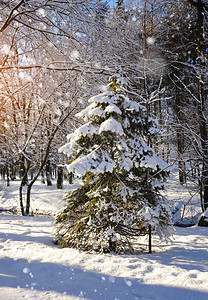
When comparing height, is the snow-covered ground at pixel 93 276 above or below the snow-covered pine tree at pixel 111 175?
below

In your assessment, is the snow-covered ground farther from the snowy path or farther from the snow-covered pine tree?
the snow-covered pine tree

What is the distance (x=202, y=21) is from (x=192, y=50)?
188 centimetres

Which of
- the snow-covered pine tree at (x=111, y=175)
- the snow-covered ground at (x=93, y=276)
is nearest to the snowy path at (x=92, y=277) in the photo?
the snow-covered ground at (x=93, y=276)

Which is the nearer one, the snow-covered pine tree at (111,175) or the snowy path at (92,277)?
the snowy path at (92,277)

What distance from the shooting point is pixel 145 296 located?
253cm

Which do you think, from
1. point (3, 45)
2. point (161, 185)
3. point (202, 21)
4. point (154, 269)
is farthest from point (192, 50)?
point (154, 269)

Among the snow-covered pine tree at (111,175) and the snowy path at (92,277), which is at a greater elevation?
the snow-covered pine tree at (111,175)

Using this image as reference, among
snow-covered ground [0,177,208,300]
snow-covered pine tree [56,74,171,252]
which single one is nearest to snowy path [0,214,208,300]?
snow-covered ground [0,177,208,300]

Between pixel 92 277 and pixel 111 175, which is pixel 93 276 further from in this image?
pixel 111 175

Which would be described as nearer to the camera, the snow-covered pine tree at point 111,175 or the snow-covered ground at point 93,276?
the snow-covered ground at point 93,276

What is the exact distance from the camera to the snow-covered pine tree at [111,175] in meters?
4.59

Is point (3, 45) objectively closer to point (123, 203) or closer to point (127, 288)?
point (123, 203)

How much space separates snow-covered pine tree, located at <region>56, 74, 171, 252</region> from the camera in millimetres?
4586

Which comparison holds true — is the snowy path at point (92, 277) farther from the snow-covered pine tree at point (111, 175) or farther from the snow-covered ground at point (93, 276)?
the snow-covered pine tree at point (111, 175)
